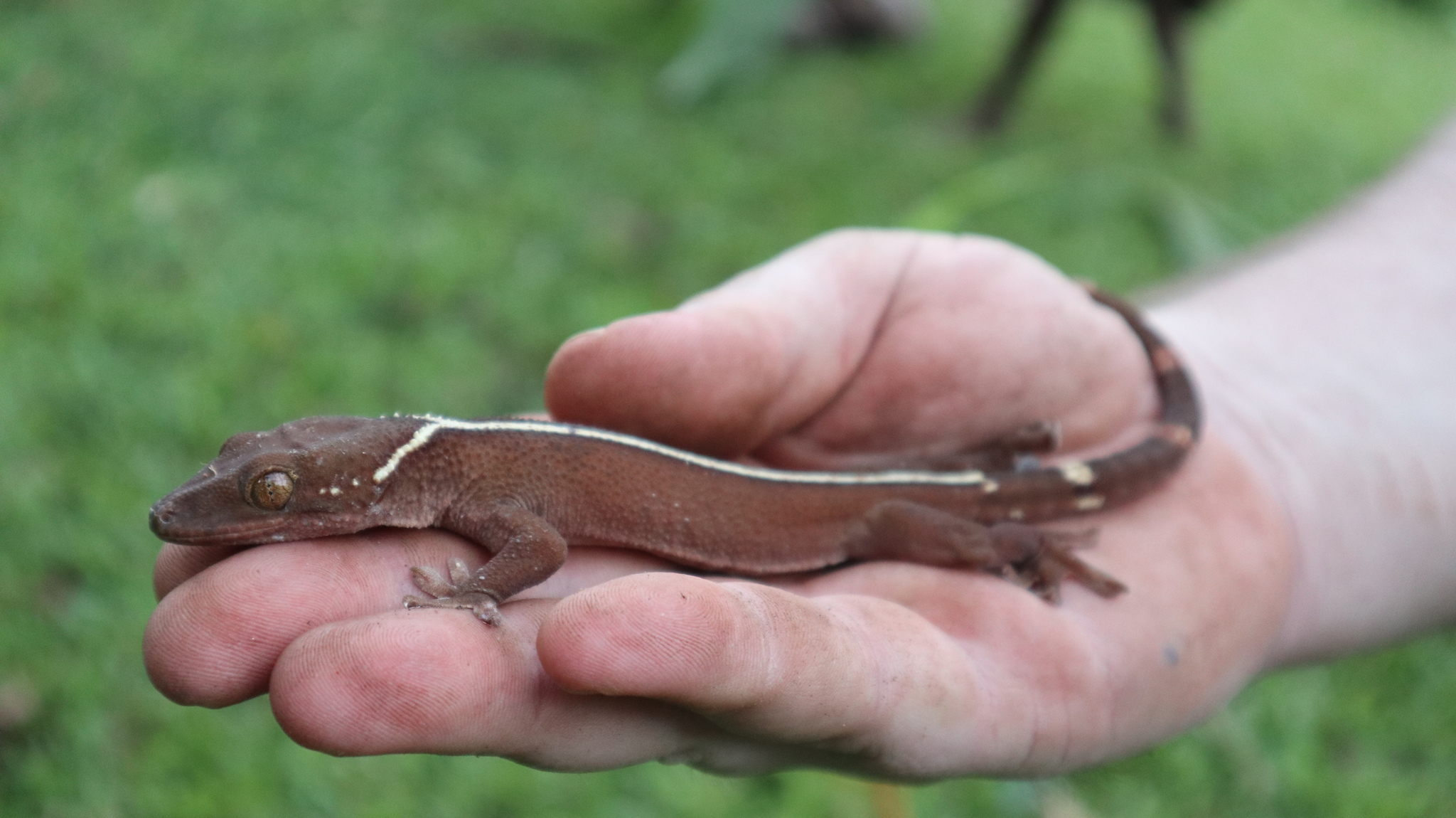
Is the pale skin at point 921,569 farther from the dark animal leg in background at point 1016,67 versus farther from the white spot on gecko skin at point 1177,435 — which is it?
the dark animal leg in background at point 1016,67

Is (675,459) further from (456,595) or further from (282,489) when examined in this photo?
(282,489)

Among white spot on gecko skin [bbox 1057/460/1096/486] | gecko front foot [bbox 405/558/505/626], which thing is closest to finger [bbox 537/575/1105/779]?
gecko front foot [bbox 405/558/505/626]

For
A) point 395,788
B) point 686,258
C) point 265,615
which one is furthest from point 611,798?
point 686,258

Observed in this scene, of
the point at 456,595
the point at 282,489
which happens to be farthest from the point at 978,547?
the point at 282,489

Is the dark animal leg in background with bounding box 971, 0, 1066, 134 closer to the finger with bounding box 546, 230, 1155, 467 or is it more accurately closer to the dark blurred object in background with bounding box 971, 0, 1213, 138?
the dark blurred object in background with bounding box 971, 0, 1213, 138

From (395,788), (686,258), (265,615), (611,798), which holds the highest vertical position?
(265,615)

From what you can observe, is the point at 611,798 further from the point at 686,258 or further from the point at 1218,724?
the point at 686,258

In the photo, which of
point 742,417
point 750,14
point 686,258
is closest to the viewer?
point 742,417

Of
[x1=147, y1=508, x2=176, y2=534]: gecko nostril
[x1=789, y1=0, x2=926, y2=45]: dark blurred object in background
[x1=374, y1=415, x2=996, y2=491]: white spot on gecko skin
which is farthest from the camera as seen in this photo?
[x1=789, y1=0, x2=926, y2=45]: dark blurred object in background
